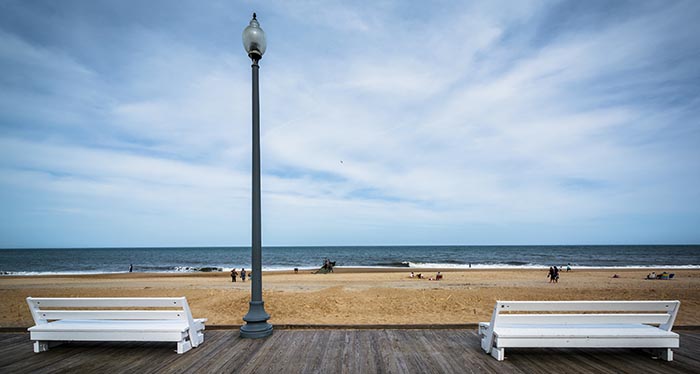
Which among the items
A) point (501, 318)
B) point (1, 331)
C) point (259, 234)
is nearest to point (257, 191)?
point (259, 234)

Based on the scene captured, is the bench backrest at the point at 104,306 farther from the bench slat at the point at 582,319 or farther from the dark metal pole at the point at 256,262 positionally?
the bench slat at the point at 582,319

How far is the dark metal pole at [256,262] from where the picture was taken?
5.05 m

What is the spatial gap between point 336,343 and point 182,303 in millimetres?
2071

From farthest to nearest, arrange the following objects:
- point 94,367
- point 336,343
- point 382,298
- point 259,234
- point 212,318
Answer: point 382,298
point 212,318
point 259,234
point 336,343
point 94,367

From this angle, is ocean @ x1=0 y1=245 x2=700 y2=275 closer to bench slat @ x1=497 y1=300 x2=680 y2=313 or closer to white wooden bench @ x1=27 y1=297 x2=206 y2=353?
white wooden bench @ x1=27 y1=297 x2=206 y2=353

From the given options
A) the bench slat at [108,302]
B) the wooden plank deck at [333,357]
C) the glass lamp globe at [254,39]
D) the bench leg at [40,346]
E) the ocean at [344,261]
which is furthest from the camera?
the ocean at [344,261]

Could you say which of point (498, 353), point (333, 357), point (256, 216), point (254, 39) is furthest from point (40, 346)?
point (498, 353)

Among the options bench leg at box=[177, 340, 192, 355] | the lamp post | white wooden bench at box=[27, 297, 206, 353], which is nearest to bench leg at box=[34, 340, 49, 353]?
white wooden bench at box=[27, 297, 206, 353]

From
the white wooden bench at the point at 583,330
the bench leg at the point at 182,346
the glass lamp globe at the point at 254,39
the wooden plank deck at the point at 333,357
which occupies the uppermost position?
the glass lamp globe at the point at 254,39

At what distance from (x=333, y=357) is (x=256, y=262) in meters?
1.82

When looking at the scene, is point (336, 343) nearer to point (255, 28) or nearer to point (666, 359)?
point (666, 359)

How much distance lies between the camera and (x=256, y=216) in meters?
5.29

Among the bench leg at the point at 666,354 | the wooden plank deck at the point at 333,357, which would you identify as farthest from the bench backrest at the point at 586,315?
the wooden plank deck at the point at 333,357

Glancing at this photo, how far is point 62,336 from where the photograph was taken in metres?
4.30
